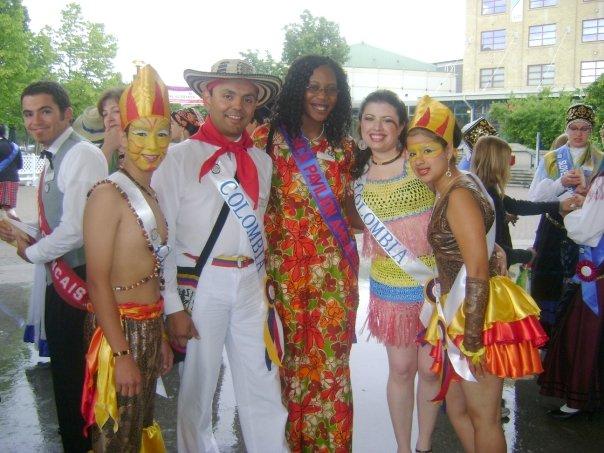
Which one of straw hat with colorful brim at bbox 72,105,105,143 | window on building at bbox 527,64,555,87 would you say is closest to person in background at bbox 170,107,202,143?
straw hat with colorful brim at bbox 72,105,105,143

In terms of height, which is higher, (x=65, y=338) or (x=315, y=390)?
(x=65, y=338)

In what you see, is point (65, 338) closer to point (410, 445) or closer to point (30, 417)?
point (30, 417)

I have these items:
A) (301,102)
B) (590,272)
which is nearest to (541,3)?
(590,272)

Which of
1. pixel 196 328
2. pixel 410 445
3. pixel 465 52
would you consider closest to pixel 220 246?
pixel 196 328

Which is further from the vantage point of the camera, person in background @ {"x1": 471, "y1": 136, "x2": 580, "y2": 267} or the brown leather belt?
person in background @ {"x1": 471, "y1": 136, "x2": 580, "y2": 267}

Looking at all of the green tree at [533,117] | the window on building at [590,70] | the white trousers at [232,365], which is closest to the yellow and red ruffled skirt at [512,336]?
the white trousers at [232,365]

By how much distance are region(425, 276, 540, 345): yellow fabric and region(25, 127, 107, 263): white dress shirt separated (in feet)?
5.75

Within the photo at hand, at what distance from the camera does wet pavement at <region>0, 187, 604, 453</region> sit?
10.4 feet

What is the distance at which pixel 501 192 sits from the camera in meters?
3.41

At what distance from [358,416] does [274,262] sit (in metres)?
1.27

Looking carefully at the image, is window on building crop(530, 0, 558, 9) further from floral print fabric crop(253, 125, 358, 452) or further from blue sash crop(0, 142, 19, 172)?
floral print fabric crop(253, 125, 358, 452)

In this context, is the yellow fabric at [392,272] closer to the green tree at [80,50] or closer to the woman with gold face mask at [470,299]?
the woman with gold face mask at [470,299]

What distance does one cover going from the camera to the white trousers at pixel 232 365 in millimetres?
2557

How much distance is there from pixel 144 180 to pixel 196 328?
2.33ft
